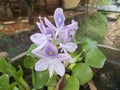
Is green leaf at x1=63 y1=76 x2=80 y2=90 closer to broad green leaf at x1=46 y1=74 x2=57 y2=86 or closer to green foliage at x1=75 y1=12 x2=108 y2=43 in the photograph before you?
broad green leaf at x1=46 y1=74 x2=57 y2=86

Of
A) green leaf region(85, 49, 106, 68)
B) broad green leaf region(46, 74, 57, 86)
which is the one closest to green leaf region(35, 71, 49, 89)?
broad green leaf region(46, 74, 57, 86)

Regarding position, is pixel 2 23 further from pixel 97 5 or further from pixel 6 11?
pixel 97 5

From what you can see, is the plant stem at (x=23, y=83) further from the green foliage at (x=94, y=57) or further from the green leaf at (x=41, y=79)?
the green foliage at (x=94, y=57)

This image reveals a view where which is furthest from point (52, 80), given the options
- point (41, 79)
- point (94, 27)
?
point (94, 27)

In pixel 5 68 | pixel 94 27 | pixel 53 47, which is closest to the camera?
pixel 53 47

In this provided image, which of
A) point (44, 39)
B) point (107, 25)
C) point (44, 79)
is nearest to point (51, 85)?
point (44, 79)

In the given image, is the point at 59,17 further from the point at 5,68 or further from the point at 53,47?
the point at 5,68

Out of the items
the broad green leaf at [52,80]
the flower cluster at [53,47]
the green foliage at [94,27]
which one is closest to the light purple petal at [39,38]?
the flower cluster at [53,47]
